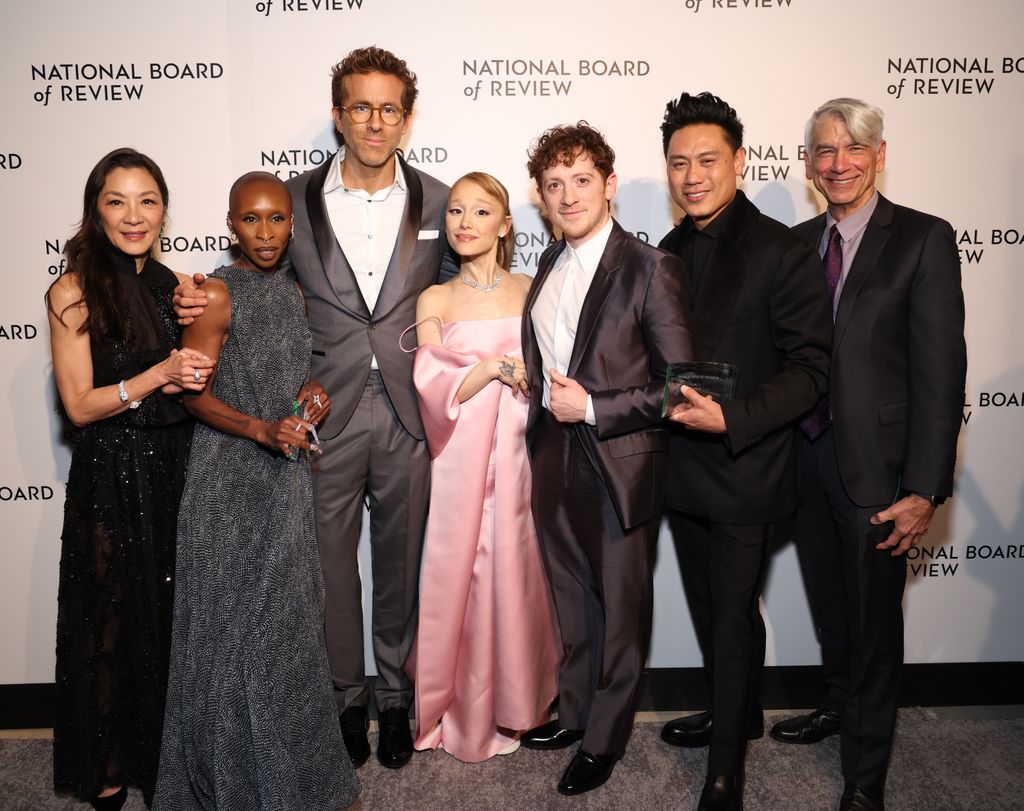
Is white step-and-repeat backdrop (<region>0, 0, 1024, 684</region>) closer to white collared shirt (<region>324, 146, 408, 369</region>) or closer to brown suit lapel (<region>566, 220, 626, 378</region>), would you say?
white collared shirt (<region>324, 146, 408, 369</region>)

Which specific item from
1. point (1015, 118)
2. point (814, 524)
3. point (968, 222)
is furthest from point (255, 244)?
point (1015, 118)

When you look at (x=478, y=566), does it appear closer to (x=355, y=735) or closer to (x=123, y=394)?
(x=355, y=735)

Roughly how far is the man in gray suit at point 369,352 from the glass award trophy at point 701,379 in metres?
1.03

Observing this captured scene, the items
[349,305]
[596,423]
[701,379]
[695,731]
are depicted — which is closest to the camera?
[701,379]

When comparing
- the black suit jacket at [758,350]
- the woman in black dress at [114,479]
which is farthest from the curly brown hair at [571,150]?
the woman in black dress at [114,479]

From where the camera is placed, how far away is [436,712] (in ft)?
9.66

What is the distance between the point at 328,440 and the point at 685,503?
4.28ft

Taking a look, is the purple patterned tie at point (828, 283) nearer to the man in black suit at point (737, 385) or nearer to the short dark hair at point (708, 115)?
the man in black suit at point (737, 385)

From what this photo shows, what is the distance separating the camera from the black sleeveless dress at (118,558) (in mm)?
2555

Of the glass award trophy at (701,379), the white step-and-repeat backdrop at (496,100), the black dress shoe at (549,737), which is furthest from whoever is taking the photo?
the white step-and-repeat backdrop at (496,100)

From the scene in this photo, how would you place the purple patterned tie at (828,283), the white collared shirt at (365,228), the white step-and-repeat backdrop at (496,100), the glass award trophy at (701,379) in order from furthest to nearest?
the white step-and-repeat backdrop at (496,100) → the white collared shirt at (365,228) → the purple patterned tie at (828,283) → the glass award trophy at (701,379)

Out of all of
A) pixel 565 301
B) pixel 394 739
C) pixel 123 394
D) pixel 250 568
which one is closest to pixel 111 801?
pixel 394 739

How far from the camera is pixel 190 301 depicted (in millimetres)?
2338

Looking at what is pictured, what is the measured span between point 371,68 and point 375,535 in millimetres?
1727
